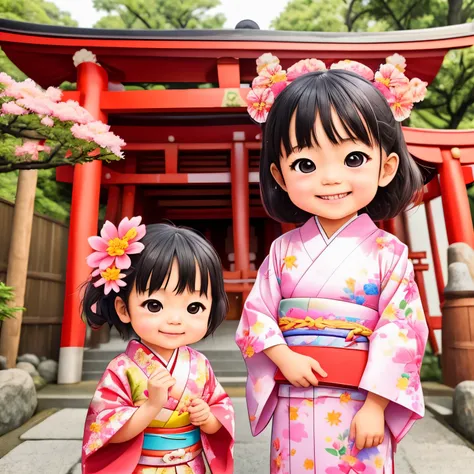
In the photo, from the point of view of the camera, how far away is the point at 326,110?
5.42 feet

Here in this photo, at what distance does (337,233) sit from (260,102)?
65 cm

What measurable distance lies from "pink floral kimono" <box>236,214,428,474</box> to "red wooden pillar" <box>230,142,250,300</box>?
4.44 meters

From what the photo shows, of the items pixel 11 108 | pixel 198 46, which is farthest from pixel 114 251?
pixel 198 46

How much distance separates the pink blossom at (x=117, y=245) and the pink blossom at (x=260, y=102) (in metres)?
0.69

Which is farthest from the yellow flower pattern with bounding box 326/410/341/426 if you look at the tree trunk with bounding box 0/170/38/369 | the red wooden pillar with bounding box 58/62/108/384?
the tree trunk with bounding box 0/170/38/369

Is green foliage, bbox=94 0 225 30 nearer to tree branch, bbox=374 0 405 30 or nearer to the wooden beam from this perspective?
tree branch, bbox=374 0 405 30

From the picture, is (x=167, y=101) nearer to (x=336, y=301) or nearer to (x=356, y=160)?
(x=356, y=160)

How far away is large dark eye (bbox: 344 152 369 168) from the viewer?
1.68 m

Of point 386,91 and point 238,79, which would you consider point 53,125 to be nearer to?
point 386,91

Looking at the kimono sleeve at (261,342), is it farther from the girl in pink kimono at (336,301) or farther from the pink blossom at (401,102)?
the pink blossom at (401,102)

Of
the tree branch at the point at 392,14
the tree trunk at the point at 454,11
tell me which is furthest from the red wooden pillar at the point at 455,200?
the tree branch at the point at 392,14

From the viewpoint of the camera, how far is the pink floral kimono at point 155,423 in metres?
1.58

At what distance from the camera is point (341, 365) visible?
1.59m

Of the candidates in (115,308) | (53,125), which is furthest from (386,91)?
(53,125)
